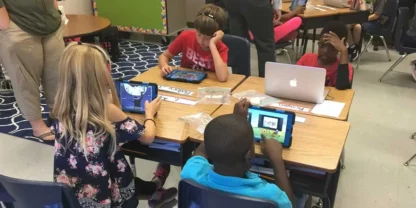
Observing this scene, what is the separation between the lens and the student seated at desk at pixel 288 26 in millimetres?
3789

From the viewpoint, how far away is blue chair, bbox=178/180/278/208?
108 centimetres

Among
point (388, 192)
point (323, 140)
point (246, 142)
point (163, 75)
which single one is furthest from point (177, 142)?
point (388, 192)

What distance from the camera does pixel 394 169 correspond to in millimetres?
2553

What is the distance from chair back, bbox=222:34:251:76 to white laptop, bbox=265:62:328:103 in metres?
0.64

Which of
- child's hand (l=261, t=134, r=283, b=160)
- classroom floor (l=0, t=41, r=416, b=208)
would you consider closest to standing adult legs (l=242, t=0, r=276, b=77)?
classroom floor (l=0, t=41, r=416, b=208)

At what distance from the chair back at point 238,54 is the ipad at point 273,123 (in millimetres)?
1088

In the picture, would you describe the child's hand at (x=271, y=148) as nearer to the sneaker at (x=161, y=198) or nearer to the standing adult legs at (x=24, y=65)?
the sneaker at (x=161, y=198)

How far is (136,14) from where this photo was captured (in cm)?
516

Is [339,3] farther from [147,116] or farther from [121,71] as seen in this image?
[147,116]

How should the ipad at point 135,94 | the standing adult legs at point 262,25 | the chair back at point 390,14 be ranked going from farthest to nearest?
1. the chair back at point 390,14
2. the standing adult legs at point 262,25
3. the ipad at point 135,94

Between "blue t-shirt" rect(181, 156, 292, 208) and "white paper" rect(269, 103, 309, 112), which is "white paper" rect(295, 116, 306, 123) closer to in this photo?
"white paper" rect(269, 103, 309, 112)

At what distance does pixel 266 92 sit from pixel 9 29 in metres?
1.64

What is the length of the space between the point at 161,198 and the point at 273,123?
32.2 inches

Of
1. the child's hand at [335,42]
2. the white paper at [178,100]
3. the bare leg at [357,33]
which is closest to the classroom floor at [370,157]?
the white paper at [178,100]
